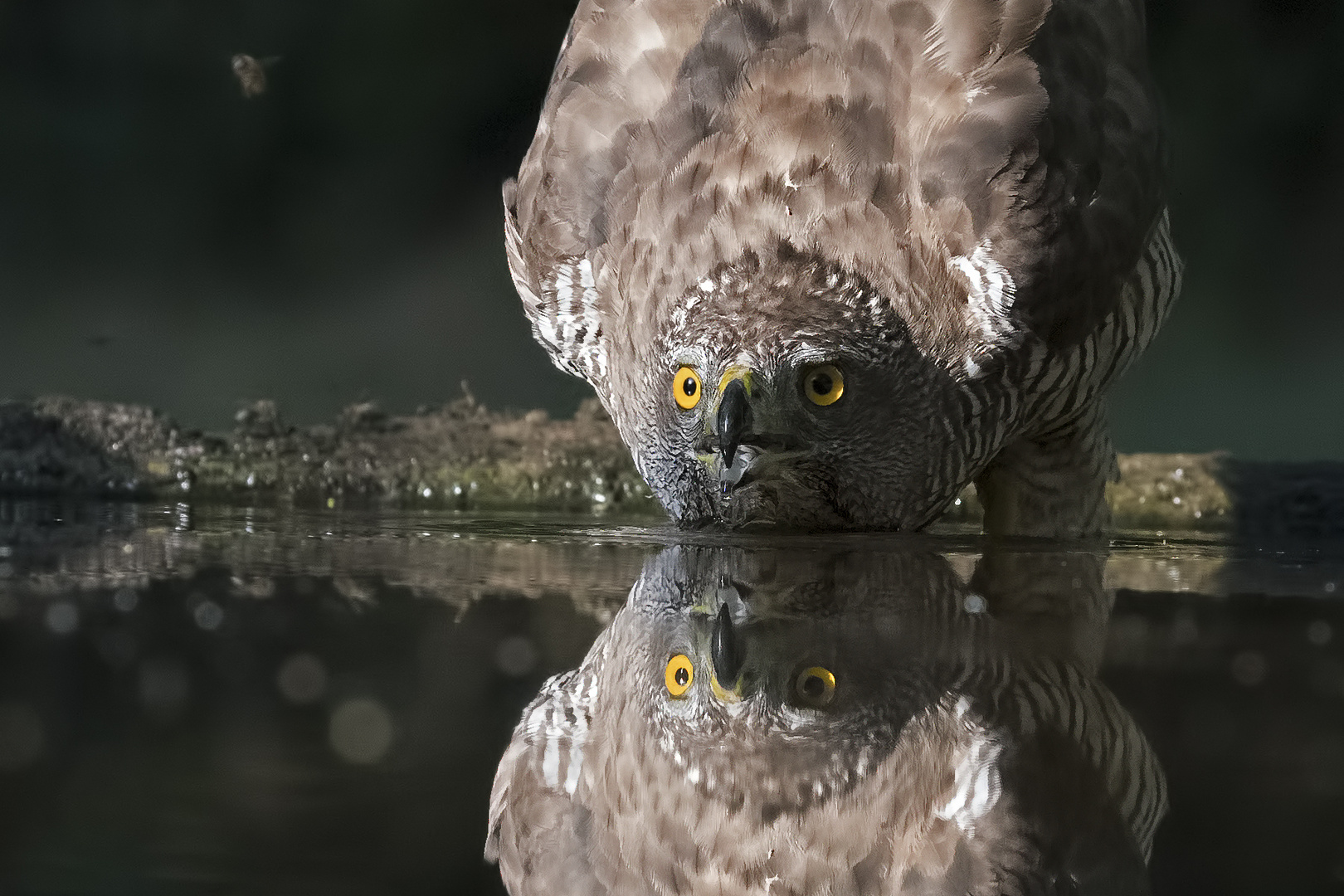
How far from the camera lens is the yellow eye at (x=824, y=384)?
2.95m

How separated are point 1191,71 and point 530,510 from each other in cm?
426

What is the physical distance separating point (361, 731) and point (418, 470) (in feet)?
13.6

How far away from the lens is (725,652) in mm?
1576

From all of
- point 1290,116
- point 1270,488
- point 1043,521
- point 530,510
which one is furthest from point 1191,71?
point 530,510

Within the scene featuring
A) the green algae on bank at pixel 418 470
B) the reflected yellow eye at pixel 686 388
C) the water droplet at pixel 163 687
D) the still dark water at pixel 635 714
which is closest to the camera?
the still dark water at pixel 635 714

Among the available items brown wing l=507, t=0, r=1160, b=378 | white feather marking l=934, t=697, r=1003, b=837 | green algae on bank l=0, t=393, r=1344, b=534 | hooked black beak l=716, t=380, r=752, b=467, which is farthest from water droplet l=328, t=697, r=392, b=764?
green algae on bank l=0, t=393, r=1344, b=534

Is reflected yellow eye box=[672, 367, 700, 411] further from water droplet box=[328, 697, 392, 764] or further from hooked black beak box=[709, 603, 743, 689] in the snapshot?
water droplet box=[328, 697, 392, 764]

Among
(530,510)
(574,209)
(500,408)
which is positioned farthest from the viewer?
(500,408)

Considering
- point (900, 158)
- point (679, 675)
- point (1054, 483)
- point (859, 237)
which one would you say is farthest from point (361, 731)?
point (1054, 483)

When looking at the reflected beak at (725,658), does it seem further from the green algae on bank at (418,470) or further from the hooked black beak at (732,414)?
the green algae on bank at (418,470)

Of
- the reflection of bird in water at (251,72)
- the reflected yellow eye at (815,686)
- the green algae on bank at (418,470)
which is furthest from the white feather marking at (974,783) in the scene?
the reflection of bird in water at (251,72)

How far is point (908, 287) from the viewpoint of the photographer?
2.94 m

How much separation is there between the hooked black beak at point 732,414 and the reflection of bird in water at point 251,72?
439 centimetres

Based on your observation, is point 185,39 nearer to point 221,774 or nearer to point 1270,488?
point 1270,488
